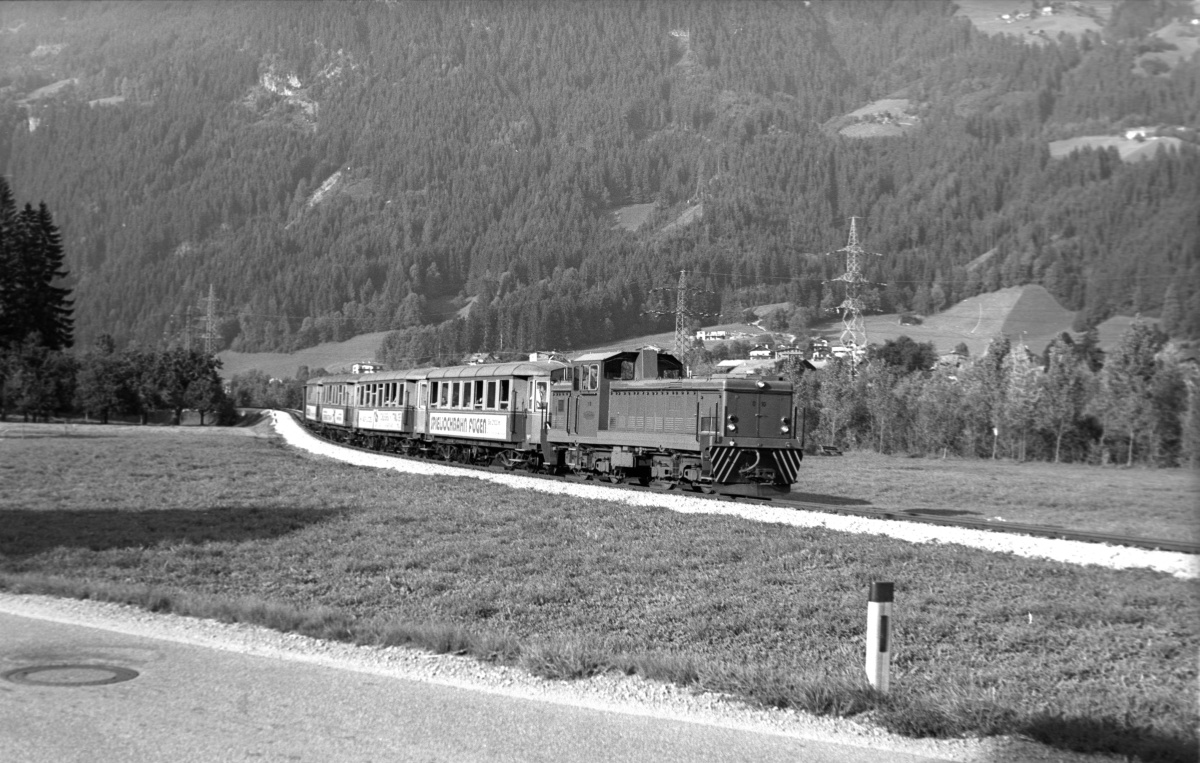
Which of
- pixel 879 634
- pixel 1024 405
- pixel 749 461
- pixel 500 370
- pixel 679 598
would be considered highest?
pixel 500 370

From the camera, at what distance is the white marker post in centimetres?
941

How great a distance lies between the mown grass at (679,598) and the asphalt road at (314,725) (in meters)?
1.35

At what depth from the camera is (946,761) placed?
8086 millimetres

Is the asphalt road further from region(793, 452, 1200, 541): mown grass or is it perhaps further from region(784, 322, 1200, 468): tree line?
region(784, 322, 1200, 468): tree line

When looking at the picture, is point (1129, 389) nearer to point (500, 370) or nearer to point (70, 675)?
point (500, 370)

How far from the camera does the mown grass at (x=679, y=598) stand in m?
10.0

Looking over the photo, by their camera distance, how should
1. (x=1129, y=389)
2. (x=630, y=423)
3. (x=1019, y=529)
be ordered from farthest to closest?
(x=1129, y=389) → (x=630, y=423) → (x=1019, y=529)

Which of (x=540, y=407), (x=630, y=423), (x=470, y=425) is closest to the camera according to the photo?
(x=630, y=423)

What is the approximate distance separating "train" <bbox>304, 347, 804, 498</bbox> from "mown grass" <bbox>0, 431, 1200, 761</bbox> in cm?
470

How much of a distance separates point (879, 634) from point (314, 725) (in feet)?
16.7

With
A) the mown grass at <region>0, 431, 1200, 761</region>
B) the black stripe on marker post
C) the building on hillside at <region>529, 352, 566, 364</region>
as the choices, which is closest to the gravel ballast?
the mown grass at <region>0, 431, 1200, 761</region>

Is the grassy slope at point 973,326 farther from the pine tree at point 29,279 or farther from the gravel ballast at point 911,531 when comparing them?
the gravel ballast at point 911,531

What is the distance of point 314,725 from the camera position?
8375mm

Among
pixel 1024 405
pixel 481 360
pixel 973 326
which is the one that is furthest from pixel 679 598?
pixel 973 326
